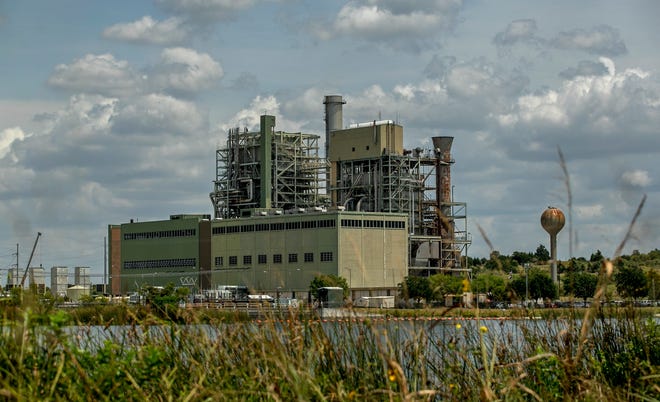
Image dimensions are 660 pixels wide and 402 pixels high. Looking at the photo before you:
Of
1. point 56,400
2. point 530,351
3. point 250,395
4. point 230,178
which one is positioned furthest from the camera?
point 230,178

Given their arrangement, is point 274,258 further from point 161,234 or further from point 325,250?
point 161,234

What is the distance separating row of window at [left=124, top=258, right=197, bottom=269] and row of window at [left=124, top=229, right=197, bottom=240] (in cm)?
279

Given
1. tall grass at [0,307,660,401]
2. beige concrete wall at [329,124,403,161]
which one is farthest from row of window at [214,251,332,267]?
tall grass at [0,307,660,401]

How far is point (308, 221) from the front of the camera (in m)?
120

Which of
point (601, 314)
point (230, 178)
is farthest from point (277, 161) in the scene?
point (601, 314)

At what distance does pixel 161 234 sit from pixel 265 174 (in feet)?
49.3

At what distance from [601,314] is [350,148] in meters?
112

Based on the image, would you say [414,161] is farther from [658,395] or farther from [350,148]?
[658,395]

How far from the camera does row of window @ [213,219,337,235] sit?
119 metres

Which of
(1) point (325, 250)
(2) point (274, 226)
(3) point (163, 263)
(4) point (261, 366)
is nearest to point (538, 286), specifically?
(1) point (325, 250)

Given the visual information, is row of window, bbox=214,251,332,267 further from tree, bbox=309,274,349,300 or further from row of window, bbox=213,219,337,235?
tree, bbox=309,274,349,300

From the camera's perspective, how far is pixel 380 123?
130500 millimetres

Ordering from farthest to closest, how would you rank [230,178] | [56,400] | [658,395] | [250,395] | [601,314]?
[230,178], [601,314], [658,395], [250,395], [56,400]

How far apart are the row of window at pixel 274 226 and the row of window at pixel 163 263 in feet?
16.3
